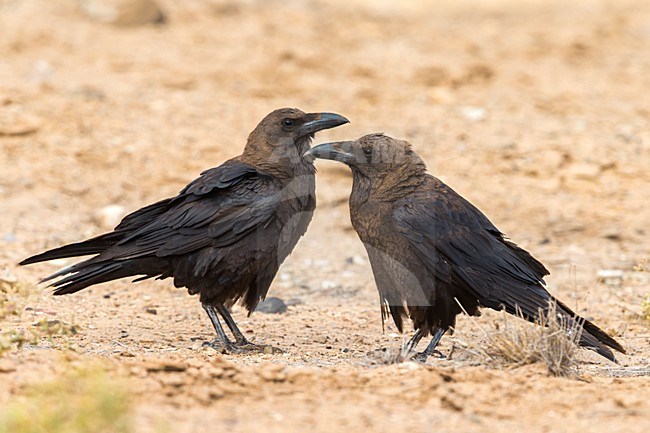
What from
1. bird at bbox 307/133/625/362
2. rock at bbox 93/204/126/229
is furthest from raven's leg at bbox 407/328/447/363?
rock at bbox 93/204/126/229

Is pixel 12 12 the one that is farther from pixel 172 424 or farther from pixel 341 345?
pixel 172 424

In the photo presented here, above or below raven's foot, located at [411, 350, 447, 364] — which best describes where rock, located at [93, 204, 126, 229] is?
above

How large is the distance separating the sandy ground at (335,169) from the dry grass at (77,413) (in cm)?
23

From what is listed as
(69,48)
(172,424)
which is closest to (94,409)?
(172,424)

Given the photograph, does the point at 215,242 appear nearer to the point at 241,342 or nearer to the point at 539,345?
the point at 241,342

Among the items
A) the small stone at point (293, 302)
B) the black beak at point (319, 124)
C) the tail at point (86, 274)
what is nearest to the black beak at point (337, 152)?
the black beak at point (319, 124)

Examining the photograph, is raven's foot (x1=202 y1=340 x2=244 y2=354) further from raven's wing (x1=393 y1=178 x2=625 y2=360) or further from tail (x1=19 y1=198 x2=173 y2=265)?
raven's wing (x1=393 y1=178 x2=625 y2=360)

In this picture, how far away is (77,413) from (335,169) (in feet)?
→ 24.3

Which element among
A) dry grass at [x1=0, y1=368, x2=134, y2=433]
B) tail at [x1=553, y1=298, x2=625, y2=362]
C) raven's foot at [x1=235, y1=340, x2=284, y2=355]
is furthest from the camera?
raven's foot at [x1=235, y1=340, x2=284, y2=355]

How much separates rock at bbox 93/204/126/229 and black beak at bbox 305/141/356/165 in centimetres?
372

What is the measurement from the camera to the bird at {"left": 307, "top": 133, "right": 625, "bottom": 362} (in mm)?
5793

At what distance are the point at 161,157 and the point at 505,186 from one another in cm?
377

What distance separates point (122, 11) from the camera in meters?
14.6

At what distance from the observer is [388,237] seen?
5.87 metres
